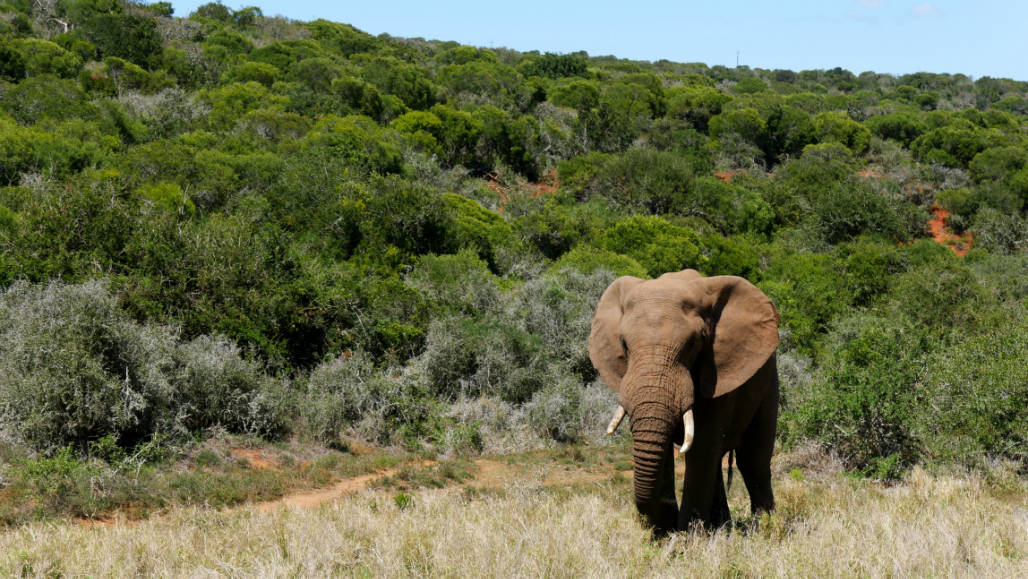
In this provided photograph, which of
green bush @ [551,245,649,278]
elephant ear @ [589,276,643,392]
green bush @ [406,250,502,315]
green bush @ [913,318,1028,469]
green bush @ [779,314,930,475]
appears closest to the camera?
elephant ear @ [589,276,643,392]

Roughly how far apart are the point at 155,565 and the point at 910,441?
33.9 ft

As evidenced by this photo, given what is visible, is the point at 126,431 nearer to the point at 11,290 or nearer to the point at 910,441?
the point at 11,290

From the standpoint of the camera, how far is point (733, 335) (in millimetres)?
5926

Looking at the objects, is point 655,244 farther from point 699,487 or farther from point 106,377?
point 699,487

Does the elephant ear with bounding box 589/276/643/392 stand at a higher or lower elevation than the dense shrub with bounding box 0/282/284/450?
higher

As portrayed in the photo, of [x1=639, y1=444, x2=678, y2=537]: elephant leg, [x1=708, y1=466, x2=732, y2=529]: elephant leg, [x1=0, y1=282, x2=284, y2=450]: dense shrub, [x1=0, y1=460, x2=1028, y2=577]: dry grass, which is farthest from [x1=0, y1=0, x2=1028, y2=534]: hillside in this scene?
[x1=639, y1=444, x2=678, y2=537]: elephant leg

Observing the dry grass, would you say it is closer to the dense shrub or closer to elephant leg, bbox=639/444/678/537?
elephant leg, bbox=639/444/678/537

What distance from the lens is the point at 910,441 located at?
11156 millimetres

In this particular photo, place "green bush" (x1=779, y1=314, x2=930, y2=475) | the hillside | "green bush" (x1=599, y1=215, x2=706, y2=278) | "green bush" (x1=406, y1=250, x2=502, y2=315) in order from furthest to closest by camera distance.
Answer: "green bush" (x1=599, y1=215, x2=706, y2=278) < "green bush" (x1=406, y1=250, x2=502, y2=315) < "green bush" (x1=779, y1=314, x2=930, y2=475) < the hillside

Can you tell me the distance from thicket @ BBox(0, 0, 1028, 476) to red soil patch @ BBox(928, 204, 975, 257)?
0.76m

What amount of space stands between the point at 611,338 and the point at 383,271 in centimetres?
1302

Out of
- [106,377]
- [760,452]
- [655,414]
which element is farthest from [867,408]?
[106,377]

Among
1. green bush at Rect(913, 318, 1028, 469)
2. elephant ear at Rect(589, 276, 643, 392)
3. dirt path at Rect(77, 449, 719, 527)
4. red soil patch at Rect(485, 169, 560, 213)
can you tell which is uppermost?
elephant ear at Rect(589, 276, 643, 392)

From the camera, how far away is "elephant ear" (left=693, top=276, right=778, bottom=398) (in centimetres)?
582
